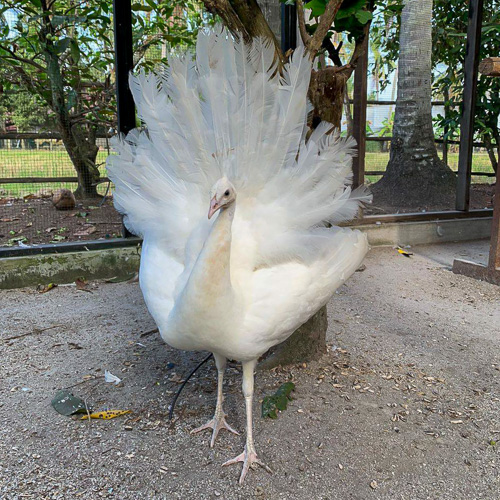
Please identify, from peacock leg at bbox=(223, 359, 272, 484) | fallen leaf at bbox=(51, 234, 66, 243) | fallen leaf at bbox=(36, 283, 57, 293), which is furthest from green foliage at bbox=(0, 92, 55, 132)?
peacock leg at bbox=(223, 359, 272, 484)

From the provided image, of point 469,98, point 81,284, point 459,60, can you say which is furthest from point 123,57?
point 459,60

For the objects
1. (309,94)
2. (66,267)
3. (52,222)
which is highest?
(309,94)

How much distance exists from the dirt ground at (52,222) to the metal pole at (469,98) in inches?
164

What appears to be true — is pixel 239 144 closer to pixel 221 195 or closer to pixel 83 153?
pixel 221 195

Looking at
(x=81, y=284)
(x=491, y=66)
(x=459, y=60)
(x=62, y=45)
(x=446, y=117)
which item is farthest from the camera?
(x=459, y=60)

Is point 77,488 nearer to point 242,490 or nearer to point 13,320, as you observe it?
point 242,490

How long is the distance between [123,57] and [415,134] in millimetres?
4459

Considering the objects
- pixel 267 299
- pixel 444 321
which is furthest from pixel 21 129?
pixel 444 321

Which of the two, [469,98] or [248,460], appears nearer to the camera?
[248,460]

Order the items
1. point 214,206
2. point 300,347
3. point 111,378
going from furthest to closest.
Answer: point 300,347 → point 111,378 → point 214,206

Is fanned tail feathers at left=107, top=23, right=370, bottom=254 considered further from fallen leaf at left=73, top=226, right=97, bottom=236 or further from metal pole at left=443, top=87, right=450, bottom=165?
metal pole at left=443, top=87, right=450, bottom=165

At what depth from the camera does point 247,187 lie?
2604 millimetres

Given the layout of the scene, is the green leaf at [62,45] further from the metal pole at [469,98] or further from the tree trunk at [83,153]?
the metal pole at [469,98]

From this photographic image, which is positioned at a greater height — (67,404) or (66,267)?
(66,267)
